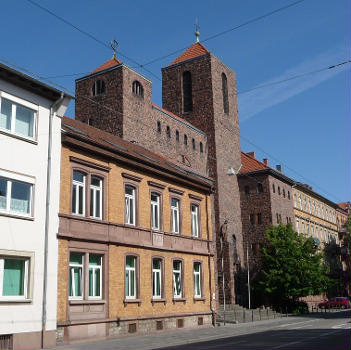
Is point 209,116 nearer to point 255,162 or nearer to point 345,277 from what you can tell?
point 255,162

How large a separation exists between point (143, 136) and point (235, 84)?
1884 cm

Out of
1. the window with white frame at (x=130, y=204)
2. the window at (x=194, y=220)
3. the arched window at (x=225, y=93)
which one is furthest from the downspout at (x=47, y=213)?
the arched window at (x=225, y=93)

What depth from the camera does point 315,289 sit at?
41.5 meters

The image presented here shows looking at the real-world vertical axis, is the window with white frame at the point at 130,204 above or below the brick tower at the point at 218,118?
below

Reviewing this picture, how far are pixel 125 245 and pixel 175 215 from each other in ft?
16.8

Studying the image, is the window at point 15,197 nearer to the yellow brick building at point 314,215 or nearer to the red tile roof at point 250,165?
the red tile roof at point 250,165

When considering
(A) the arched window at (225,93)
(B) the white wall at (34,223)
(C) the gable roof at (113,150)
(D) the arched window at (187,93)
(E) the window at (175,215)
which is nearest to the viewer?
(B) the white wall at (34,223)

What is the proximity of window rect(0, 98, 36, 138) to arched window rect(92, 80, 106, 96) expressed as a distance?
22.1 meters

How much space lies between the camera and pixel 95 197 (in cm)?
2086

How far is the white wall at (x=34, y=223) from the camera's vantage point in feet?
53.5

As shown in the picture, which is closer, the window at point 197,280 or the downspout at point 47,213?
the downspout at point 47,213

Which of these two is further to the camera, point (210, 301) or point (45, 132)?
point (210, 301)

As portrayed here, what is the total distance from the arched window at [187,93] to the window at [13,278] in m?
34.9

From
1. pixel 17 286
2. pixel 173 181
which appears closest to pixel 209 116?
pixel 173 181
